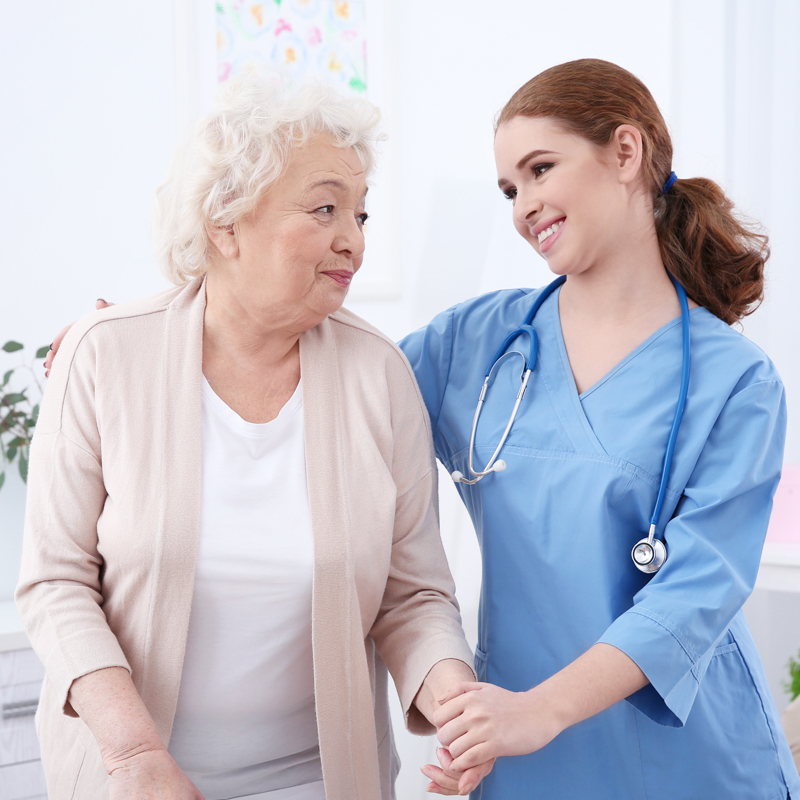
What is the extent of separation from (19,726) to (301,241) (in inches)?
59.3

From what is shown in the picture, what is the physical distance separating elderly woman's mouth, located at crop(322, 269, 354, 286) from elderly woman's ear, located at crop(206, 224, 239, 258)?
13cm

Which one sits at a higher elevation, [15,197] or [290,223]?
[15,197]

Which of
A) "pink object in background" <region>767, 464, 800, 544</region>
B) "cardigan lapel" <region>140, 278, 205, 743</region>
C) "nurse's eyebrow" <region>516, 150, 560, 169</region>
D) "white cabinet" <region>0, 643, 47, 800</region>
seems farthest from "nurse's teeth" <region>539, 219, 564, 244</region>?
"white cabinet" <region>0, 643, 47, 800</region>

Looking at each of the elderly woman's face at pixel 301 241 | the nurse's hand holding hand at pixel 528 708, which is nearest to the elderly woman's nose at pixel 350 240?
the elderly woman's face at pixel 301 241

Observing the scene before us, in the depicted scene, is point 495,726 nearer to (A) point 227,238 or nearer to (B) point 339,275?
(B) point 339,275

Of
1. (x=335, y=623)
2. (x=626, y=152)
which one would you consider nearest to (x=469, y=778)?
(x=335, y=623)

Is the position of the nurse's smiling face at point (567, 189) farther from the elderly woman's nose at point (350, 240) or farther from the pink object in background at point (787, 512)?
the pink object in background at point (787, 512)

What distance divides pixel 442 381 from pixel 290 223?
443mm

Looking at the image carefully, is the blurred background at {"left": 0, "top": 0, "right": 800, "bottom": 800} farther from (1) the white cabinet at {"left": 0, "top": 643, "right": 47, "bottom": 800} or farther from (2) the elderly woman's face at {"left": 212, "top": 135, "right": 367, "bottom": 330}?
(2) the elderly woman's face at {"left": 212, "top": 135, "right": 367, "bottom": 330}

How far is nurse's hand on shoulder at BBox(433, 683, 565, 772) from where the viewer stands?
1.03 metres

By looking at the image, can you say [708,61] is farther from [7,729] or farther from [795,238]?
[7,729]

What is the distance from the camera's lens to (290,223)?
1148 millimetres

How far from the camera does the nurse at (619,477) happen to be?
3.63 ft

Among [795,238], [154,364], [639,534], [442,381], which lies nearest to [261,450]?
[154,364]
